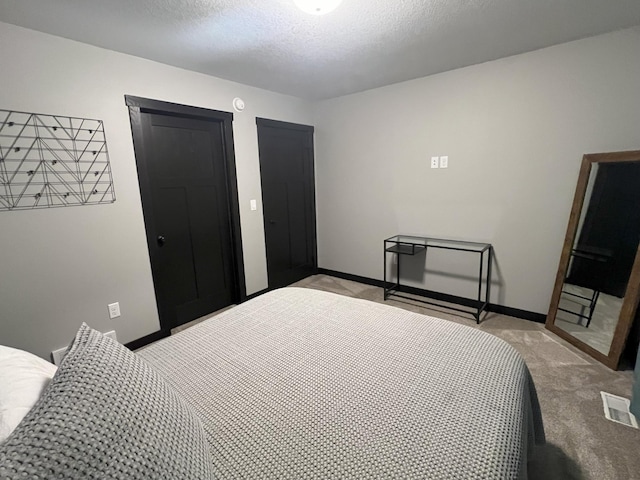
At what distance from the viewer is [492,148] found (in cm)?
266

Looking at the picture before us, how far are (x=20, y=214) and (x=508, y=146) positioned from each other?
3.78 meters

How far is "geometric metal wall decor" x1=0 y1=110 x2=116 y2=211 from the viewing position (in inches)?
69.9

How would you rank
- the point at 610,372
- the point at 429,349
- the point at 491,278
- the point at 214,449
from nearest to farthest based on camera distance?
the point at 214,449 → the point at 429,349 → the point at 610,372 → the point at 491,278

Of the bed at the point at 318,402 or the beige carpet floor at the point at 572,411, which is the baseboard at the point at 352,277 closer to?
the beige carpet floor at the point at 572,411

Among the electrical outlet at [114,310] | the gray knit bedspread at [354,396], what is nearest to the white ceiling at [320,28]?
the gray knit bedspread at [354,396]

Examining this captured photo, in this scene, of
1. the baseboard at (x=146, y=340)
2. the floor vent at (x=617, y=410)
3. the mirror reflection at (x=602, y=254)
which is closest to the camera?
the floor vent at (x=617, y=410)

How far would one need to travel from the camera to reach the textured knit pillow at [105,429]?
1.66 feet

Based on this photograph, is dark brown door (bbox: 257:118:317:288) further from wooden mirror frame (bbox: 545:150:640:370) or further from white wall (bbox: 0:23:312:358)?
wooden mirror frame (bbox: 545:150:640:370)

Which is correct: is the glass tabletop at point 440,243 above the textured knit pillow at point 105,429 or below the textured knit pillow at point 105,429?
below

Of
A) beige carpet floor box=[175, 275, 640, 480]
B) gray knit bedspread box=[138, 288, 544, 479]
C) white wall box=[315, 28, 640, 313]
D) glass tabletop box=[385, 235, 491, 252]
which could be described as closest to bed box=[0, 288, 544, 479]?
gray knit bedspread box=[138, 288, 544, 479]

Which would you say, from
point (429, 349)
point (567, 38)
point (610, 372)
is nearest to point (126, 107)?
point (429, 349)

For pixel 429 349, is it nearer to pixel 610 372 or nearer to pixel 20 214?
pixel 610 372

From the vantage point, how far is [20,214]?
1.84 metres

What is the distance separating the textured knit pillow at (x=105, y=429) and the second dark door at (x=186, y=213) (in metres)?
1.89
